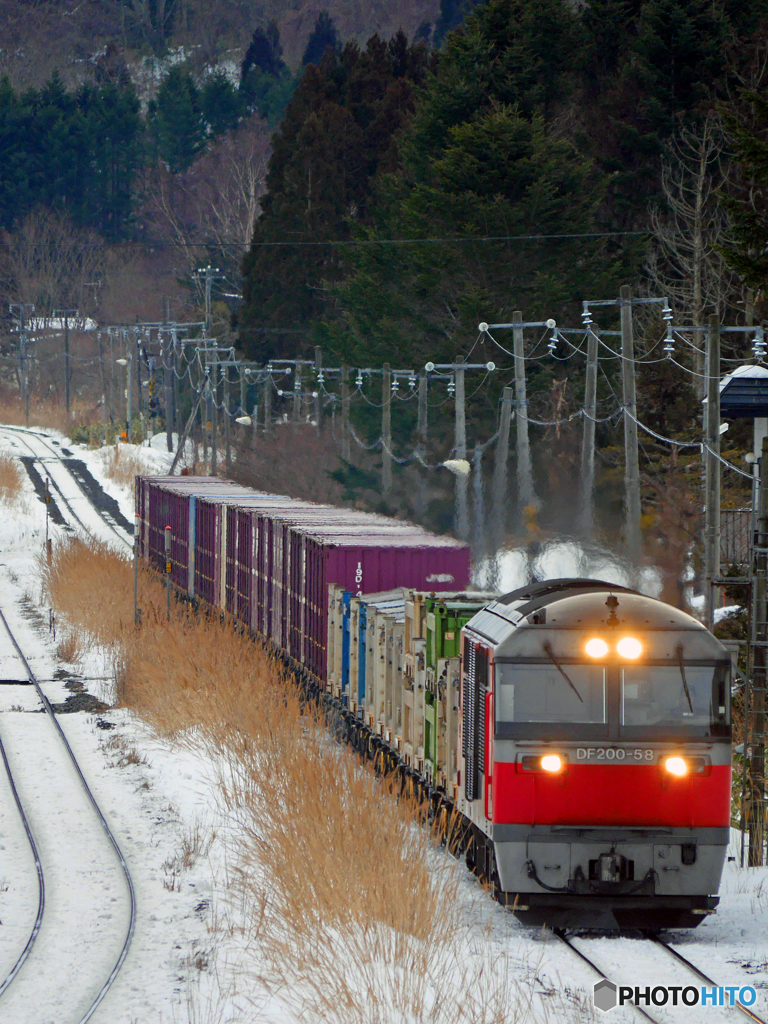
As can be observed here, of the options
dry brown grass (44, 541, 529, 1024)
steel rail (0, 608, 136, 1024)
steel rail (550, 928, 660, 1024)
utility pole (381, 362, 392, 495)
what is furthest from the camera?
utility pole (381, 362, 392, 495)

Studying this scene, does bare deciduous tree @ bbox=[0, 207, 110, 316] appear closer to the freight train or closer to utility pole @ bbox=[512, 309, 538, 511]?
utility pole @ bbox=[512, 309, 538, 511]

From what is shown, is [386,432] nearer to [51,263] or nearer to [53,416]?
[53,416]

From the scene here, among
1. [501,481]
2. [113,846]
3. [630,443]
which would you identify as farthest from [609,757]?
[501,481]

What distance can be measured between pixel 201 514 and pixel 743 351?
23230mm

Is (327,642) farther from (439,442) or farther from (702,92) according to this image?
(702,92)

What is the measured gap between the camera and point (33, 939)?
39.1ft

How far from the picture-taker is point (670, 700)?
11.4 meters

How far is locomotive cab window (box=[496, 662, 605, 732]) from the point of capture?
11336mm

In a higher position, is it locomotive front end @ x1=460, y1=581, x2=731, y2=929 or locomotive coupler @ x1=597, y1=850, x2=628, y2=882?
locomotive front end @ x1=460, y1=581, x2=731, y2=929

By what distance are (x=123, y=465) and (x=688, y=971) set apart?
60.1 meters

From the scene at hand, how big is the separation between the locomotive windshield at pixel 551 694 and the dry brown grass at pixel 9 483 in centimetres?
4847

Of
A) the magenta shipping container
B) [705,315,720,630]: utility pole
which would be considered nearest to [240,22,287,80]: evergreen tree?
the magenta shipping container

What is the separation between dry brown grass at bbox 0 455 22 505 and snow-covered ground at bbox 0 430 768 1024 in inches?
1558

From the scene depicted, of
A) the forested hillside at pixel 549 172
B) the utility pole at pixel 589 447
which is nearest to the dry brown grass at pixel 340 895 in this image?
the utility pole at pixel 589 447
